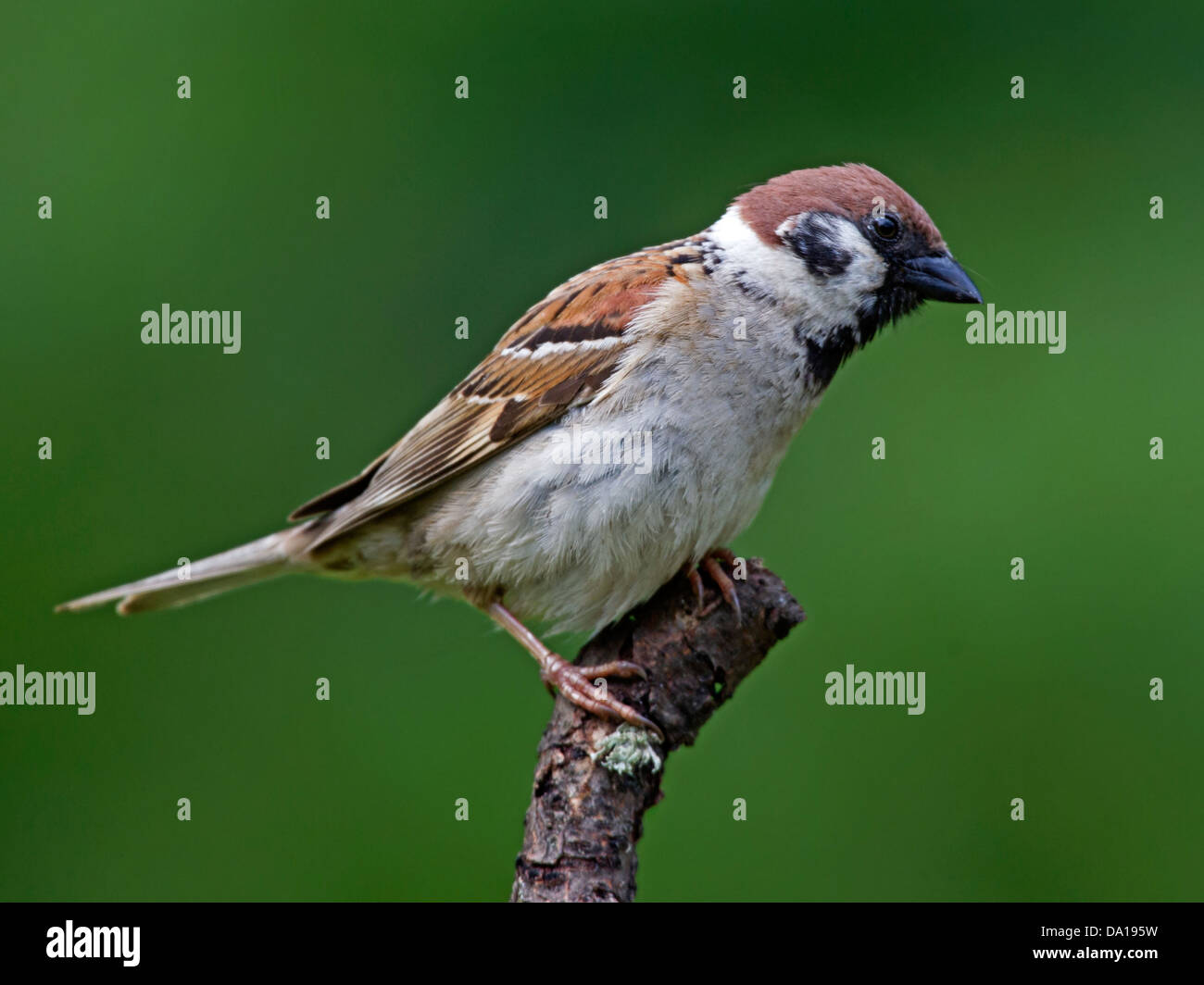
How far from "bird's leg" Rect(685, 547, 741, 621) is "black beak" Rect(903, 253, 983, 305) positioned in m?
0.81

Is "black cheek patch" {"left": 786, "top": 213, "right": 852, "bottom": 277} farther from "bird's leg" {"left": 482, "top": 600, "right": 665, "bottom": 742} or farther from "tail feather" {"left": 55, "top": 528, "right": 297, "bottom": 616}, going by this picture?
"tail feather" {"left": 55, "top": 528, "right": 297, "bottom": 616}

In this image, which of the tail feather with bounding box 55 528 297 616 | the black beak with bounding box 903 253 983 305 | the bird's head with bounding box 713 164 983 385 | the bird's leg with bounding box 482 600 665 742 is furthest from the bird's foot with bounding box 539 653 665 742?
the black beak with bounding box 903 253 983 305

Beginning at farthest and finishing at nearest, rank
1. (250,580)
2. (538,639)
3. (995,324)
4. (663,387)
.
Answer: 1. (995,324)
2. (250,580)
3. (538,639)
4. (663,387)

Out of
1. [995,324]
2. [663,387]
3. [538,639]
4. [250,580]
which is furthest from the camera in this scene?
[995,324]

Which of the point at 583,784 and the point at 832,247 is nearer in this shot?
the point at 583,784

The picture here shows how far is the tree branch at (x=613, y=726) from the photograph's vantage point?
8.55ft

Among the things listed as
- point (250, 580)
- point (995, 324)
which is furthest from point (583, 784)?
point (995, 324)

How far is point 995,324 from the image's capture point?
4.34 m

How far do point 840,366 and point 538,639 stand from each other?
1.00 metres

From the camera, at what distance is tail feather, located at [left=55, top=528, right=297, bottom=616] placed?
3.73 metres

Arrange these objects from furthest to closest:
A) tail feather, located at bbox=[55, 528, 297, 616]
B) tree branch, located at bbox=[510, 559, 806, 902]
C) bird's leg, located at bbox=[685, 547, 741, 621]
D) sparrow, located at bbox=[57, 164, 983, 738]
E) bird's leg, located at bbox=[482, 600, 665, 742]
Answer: tail feather, located at bbox=[55, 528, 297, 616], sparrow, located at bbox=[57, 164, 983, 738], bird's leg, located at bbox=[685, 547, 741, 621], bird's leg, located at bbox=[482, 600, 665, 742], tree branch, located at bbox=[510, 559, 806, 902]

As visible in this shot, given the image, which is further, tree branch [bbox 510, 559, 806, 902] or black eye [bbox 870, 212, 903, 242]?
black eye [bbox 870, 212, 903, 242]
